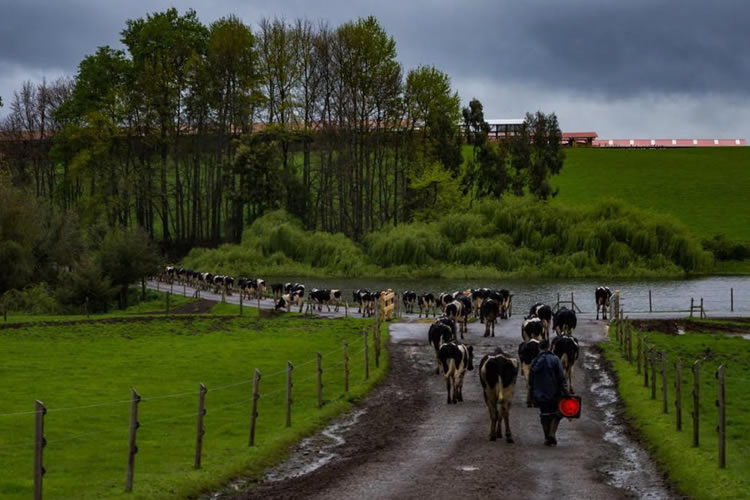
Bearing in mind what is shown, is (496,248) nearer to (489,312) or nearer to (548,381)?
(489,312)

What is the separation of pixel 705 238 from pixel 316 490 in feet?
292

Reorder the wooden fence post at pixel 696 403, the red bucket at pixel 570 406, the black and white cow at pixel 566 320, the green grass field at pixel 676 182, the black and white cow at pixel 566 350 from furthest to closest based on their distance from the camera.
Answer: the green grass field at pixel 676 182 < the black and white cow at pixel 566 320 < the black and white cow at pixel 566 350 < the wooden fence post at pixel 696 403 < the red bucket at pixel 570 406

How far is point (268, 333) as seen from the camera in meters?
43.2

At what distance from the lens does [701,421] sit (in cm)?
2294

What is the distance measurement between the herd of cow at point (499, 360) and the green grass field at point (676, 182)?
70610 millimetres

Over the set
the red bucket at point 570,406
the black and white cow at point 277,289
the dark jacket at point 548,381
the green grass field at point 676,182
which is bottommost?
the red bucket at point 570,406

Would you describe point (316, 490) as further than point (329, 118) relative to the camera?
No

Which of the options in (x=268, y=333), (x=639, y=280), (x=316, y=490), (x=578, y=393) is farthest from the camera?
(x=639, y=280)

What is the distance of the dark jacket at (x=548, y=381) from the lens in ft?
62.8

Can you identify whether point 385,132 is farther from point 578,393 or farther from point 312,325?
point 578,393

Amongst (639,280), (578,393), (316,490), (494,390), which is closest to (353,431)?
(494,390)

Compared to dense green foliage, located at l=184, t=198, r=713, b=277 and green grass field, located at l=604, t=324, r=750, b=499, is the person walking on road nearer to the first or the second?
green grass field, located at l=604, t=324, r=750, b=499

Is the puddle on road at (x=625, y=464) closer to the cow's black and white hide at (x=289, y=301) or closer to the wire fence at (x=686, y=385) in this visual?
the wire fence at (x=686, y=385)

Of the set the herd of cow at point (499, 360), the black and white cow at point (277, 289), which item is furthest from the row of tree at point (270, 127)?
the herd of cow at point (499, 360)
